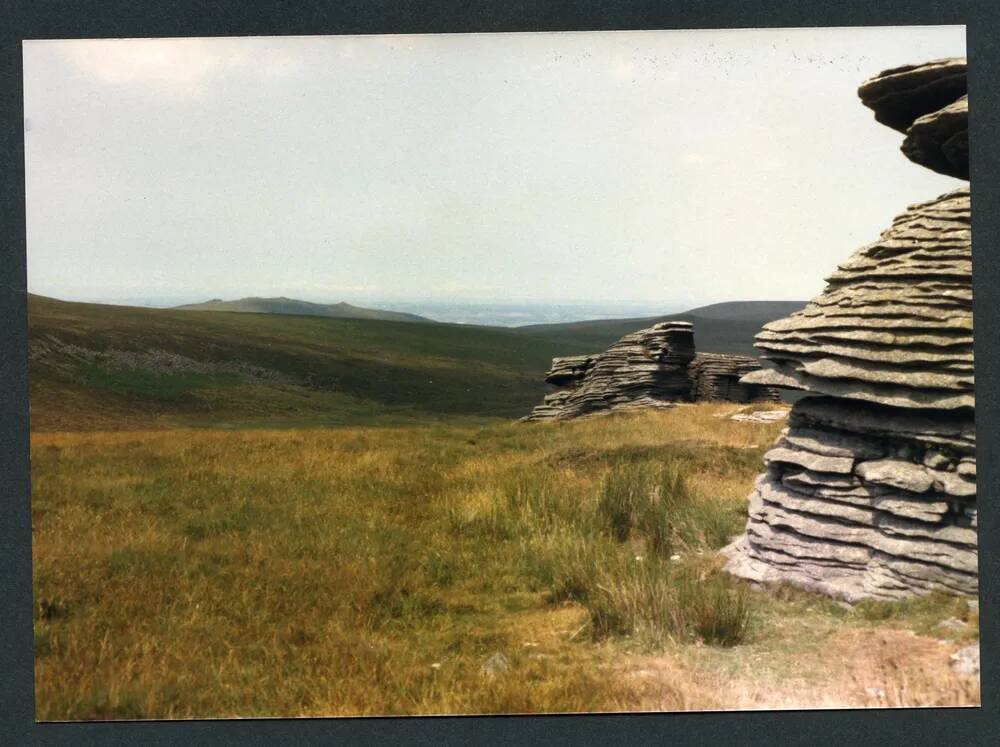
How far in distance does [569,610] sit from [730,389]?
19.8 m

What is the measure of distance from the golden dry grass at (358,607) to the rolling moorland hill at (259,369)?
169 cm

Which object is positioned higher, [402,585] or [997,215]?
[997,215]

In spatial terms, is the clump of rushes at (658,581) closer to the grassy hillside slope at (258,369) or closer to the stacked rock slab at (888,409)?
the stacked rock slab at (888,409)

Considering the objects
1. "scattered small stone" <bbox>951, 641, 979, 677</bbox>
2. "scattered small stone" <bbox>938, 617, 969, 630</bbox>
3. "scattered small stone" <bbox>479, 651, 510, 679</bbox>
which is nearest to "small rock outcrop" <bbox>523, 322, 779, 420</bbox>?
"scattered small stone" <bbox>938, 617, 969, 630</bbox>

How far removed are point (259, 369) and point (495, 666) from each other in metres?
28.5

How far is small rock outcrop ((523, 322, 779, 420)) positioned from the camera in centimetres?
2206

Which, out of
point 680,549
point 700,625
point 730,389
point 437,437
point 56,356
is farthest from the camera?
point 730,389

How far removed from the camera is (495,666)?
5434 mm

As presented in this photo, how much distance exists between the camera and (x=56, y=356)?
33.4 feet

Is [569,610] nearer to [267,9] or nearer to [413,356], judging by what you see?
[267,9]

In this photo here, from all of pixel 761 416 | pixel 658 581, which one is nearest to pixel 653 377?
pixel 761 416

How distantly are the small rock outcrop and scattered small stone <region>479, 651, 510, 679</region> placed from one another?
16767 millimetres

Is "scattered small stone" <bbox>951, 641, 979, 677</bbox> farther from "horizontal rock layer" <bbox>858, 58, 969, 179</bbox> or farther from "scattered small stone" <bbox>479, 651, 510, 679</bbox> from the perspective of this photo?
"horizontal rock layer" <bbox>858, 58, 969, 179</bbox>

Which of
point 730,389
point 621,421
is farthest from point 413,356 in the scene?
point 621,421
